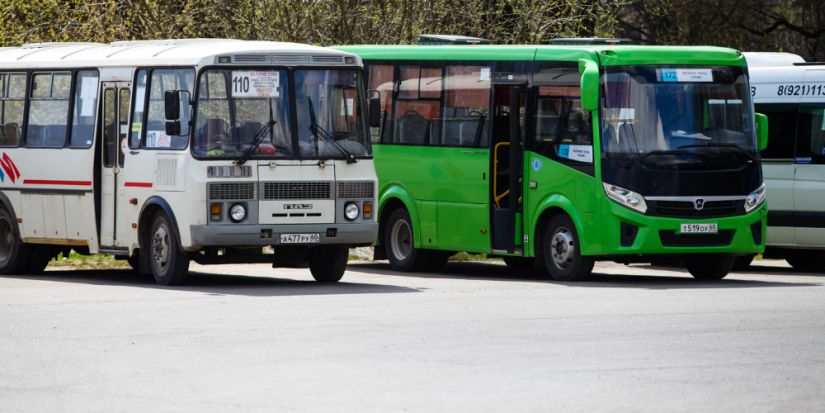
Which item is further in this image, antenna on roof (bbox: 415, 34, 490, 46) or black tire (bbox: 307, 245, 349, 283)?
antenna on roof (bbox: 415, 34, 490, 46)

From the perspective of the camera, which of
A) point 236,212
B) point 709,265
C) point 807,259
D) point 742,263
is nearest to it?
point 236,212

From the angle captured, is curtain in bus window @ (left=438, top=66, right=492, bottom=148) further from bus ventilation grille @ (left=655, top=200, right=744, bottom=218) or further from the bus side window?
the bus side window

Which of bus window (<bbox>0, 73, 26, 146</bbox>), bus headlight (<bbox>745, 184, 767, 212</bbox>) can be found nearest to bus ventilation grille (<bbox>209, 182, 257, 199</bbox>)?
bus window (<bbox>0, 73, 26, 146</bbox>)

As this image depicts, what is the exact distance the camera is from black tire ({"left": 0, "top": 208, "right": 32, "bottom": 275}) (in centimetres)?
1756

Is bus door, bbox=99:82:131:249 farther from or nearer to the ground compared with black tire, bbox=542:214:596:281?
farther from the ground

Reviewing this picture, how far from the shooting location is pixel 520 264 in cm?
2017

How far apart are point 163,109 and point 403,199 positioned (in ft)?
14.2

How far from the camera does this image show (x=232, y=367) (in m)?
9.14

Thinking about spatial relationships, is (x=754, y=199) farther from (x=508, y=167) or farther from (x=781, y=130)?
(x=508, y=167)

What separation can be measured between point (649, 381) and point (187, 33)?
19.2 meters

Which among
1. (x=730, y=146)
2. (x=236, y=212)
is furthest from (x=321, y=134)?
(x=730, y=146)

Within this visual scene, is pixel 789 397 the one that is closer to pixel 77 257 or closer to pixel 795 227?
pixel 795 227

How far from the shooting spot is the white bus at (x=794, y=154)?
18422mm

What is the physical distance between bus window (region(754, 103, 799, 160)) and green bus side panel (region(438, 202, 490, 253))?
4118 millimetres
